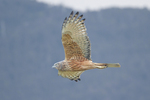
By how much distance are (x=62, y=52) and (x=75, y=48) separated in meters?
53.0

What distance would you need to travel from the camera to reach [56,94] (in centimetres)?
6188

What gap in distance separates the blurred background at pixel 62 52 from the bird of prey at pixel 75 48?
1926 inches

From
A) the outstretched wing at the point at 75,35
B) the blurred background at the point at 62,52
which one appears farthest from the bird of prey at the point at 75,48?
the blurred background at the point at 62,52

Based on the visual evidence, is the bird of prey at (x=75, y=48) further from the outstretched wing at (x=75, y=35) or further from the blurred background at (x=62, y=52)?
the blurred background at (x=62, y=52)

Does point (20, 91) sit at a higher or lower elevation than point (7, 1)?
lower

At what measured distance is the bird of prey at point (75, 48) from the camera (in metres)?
10.4

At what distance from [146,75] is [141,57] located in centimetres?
302

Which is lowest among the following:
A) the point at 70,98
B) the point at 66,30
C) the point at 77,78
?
the point at 70,98

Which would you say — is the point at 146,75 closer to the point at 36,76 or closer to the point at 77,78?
the point at 36,76

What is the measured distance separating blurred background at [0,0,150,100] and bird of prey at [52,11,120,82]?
1926 inches

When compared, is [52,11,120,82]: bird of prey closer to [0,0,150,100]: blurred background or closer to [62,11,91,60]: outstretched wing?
[62,11,91,60]: outstretched wing

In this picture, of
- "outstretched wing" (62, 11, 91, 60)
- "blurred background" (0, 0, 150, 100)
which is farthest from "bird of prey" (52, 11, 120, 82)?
"blurred background" (0, 0, 150, 100)

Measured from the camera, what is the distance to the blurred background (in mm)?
62500

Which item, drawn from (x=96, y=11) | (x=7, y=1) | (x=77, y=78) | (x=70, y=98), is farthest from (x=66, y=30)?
(x=7, y=1)
